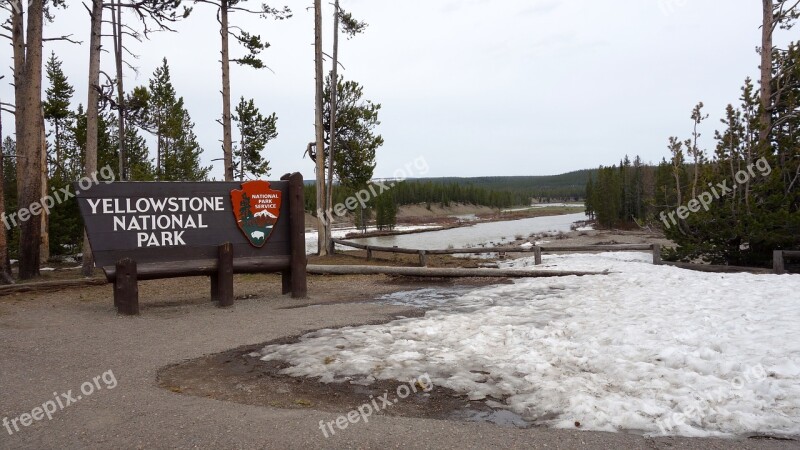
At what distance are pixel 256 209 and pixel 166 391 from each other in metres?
4.95

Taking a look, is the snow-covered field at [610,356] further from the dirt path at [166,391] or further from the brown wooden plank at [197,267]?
the brown wooden plank at [197,267]

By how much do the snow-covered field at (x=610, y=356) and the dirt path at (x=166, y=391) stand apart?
1.51 ft

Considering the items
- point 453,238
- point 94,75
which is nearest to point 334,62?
point 94,75

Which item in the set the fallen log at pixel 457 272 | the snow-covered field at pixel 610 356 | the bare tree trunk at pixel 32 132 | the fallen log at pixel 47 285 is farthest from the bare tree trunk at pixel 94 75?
the snow-covered field at pixel 610 356

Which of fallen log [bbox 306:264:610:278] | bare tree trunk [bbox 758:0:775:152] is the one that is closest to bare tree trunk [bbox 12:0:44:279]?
fallen log [bbox 306:264:610:278]

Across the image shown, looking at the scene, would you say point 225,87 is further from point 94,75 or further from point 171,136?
point 171,136

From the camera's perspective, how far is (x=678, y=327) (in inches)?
262

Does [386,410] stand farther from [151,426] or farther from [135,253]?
[135,253]

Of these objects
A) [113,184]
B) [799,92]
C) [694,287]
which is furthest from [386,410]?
[799,92]

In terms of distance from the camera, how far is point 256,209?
9445 millimetres

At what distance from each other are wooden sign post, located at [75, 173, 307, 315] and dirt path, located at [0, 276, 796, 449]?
0.67 meters

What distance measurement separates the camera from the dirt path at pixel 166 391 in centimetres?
381

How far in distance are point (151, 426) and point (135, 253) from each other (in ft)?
16.8

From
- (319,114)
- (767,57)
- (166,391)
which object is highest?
(767,57)
